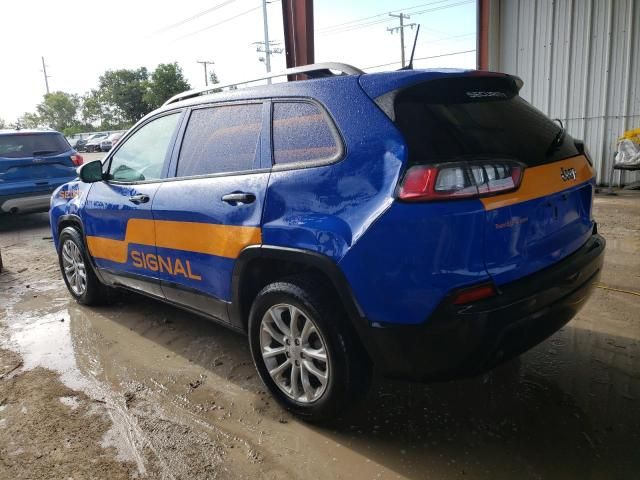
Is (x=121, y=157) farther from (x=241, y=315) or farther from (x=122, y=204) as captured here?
(x=241, y=315)

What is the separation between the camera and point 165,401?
3008mm

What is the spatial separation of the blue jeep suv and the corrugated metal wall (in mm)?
7821

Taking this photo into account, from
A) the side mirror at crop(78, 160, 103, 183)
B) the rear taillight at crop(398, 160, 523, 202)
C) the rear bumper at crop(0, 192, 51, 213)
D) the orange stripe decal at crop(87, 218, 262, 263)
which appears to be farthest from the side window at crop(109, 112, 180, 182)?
the rear bumper at crop(0, 192, 51, 213)

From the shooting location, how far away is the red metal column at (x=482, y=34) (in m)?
10.2

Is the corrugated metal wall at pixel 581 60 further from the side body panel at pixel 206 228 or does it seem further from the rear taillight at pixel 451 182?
the side body panel at pixel 206 228

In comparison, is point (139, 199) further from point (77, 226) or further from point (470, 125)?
point (470, 125)

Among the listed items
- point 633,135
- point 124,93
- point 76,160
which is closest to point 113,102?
point 124,93

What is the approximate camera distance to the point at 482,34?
10.4m

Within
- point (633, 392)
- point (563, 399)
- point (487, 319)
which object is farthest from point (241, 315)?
point (633, 392)

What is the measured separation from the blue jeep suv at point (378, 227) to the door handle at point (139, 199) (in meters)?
0.27

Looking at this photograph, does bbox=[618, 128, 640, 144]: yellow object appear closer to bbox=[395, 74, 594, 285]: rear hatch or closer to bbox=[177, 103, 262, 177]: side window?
bbox=[395, 74, 594, 285]: rear hatch

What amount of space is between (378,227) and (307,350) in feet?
2.71

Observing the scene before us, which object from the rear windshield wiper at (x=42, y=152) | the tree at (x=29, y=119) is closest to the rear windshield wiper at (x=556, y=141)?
the rear windshield wiper at (x=42, y=152)

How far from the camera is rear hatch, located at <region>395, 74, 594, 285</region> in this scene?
2080 mm
